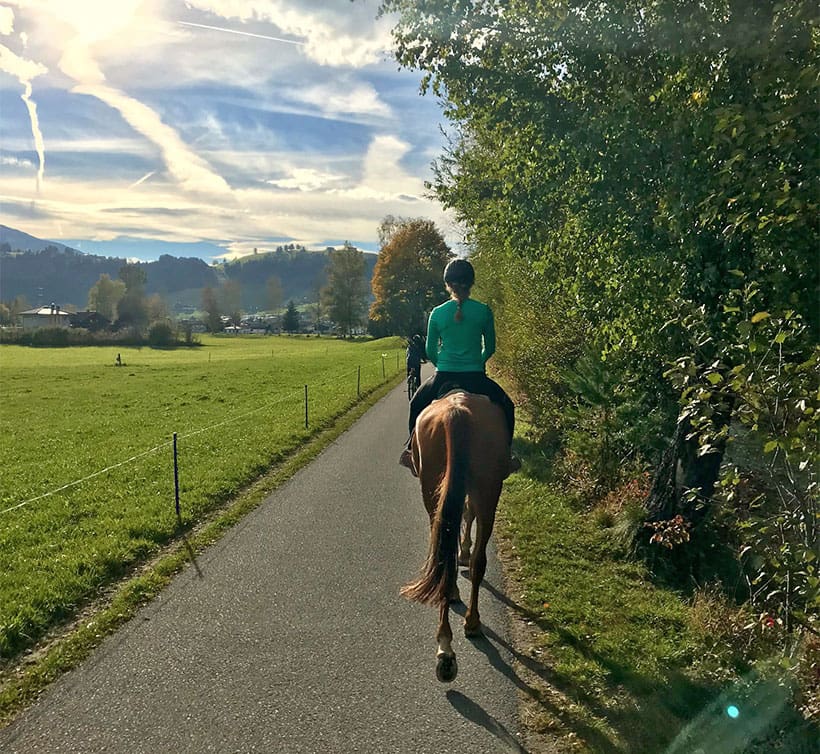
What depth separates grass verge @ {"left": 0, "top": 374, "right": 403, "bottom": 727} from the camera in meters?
4.24

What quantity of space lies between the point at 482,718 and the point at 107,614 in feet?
12.0

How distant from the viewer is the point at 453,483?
4520 millimetres

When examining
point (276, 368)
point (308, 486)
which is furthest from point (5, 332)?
point (308, 486)

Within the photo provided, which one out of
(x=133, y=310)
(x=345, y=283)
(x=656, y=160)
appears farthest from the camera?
(x=133, y=310)

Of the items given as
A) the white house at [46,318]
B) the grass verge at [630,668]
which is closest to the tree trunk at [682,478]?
the grass verge at [630,668]

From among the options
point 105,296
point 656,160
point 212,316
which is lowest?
point 656,160

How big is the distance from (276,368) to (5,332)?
A: 61400 millimetres

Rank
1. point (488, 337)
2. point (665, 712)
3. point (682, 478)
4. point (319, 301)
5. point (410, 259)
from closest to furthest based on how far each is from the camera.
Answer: point (665, 712) → point (488, 337) → point (682, 478) → point (410, 259) → point (319, 301)

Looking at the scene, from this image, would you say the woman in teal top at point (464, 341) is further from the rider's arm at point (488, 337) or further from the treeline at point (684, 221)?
the treeline at point (684, 221)

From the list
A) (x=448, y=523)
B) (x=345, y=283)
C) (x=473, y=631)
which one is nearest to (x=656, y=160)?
(x=448, y=523)

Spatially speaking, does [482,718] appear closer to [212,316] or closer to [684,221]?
[684,221]

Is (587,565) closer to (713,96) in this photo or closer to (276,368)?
(713,96)

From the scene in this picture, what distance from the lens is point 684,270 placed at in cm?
491

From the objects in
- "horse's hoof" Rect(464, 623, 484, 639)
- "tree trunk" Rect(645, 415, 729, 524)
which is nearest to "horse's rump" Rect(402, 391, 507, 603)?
"horse's hoof" Rect(464, 623, 484, 639)
